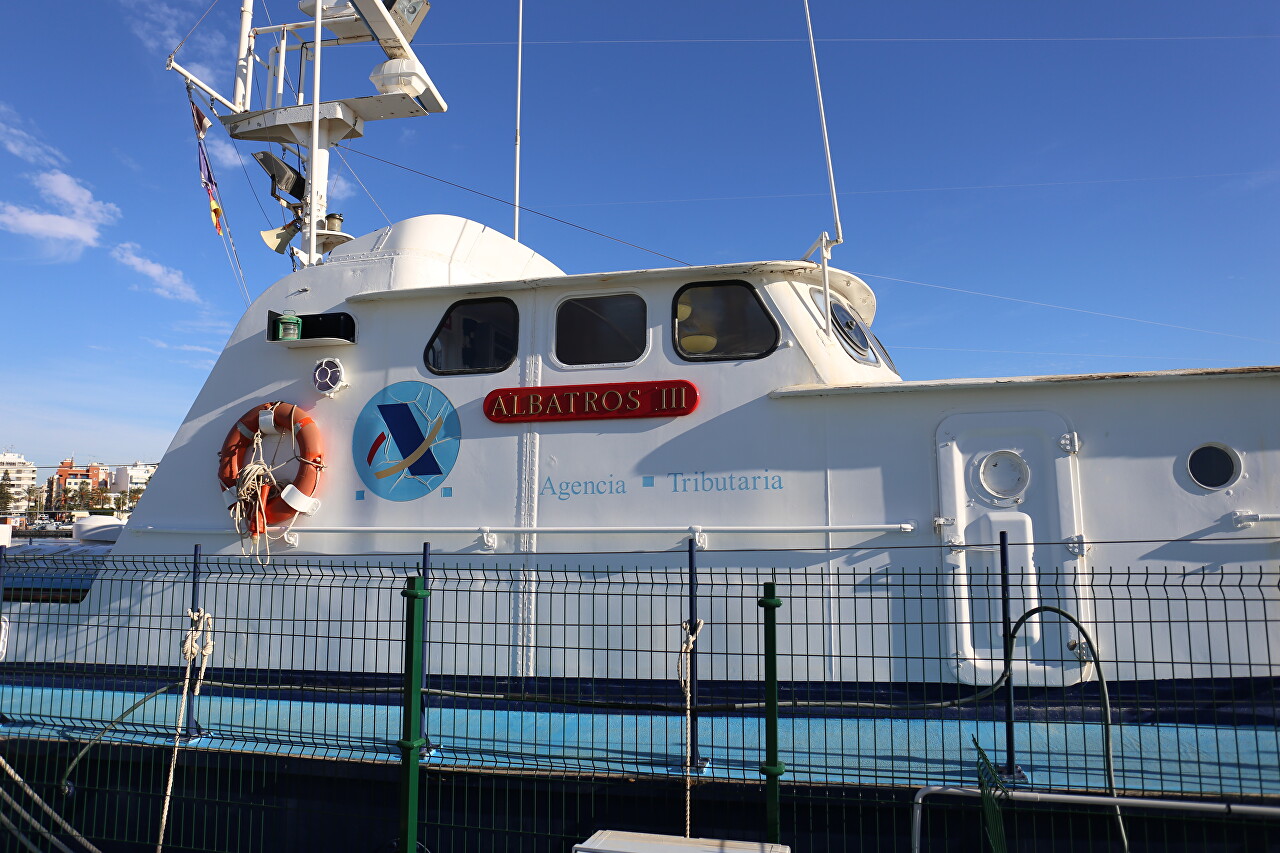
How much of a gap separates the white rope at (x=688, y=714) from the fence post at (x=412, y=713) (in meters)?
1.25

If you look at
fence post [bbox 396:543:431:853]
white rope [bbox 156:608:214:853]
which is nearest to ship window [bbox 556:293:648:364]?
fence post [bbox 396:543:431:853]

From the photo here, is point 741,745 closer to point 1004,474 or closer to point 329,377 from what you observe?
point 1004,474

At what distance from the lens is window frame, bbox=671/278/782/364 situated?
18.0 ft

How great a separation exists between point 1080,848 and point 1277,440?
2.57 meters

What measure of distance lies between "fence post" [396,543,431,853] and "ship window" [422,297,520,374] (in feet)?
7.35

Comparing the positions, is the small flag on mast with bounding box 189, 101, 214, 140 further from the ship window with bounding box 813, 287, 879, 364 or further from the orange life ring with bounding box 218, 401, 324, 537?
the ship window with bounding box 813, 287, 879, 364

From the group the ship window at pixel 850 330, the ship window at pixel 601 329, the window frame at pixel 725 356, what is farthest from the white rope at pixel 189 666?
the ship window at pixel 850 330

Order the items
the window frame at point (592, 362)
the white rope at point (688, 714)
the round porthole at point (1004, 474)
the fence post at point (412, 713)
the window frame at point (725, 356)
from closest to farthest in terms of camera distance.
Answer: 1. the fence post at point (412, 713)
2. the white rope at point (688, 714)
3. the round porthole at point (1004, 474)
4. the window frame at point (725, 356)
5. the window frame at point (592, 362)

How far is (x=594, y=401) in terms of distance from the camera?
565 cm

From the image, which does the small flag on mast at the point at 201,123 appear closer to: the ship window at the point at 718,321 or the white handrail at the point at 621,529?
the white handrail at the point at 621,529

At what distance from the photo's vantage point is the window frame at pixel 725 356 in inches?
216

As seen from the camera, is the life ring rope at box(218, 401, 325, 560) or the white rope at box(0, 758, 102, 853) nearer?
the white rope at box(0, 758, 102, 853)

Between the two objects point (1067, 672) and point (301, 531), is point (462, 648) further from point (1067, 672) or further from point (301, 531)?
point (1067, 672)

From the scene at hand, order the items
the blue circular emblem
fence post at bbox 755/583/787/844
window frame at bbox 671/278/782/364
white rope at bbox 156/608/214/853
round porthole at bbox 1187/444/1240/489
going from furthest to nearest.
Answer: the blue circular emblem
window frame at bbox 671/278/782/364
round porthole at bbox 1187/444/1240/489
white rope at bbox 156/608/214/853
fence post at bbox 755/583/787/844
